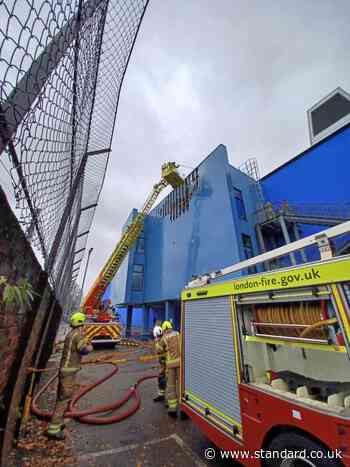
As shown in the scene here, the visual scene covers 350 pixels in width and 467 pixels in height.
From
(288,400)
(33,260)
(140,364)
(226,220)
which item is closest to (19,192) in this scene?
(33,260)

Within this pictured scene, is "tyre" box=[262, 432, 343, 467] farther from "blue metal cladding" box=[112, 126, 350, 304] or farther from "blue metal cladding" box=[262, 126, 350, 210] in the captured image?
"blue metal cladding" box=[262, 126, 350, 210]

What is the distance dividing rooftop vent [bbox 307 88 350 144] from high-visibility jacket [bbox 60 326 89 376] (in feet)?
53.5

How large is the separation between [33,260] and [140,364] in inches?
294

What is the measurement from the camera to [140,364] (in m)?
7.68

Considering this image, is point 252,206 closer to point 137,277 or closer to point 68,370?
point 68,370

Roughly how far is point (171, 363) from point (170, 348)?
0.26 metres

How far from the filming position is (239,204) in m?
11.7

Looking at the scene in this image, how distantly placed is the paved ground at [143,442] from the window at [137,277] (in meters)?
14.4

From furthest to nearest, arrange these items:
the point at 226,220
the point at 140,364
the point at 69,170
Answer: the point at 226,220, the point at 140,364, the point at 69,170

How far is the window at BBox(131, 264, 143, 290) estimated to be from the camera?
18.2 metres

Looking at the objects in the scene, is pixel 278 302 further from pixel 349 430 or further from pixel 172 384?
pixel 172 384

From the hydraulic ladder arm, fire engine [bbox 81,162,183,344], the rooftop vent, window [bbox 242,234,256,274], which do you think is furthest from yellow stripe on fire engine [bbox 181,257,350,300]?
the rooftop vent

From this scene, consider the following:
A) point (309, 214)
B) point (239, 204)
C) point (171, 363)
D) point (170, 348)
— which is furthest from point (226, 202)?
point (171, 363)

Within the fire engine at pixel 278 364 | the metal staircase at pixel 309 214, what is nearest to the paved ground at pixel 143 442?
the fire engine at pixel 278 364
